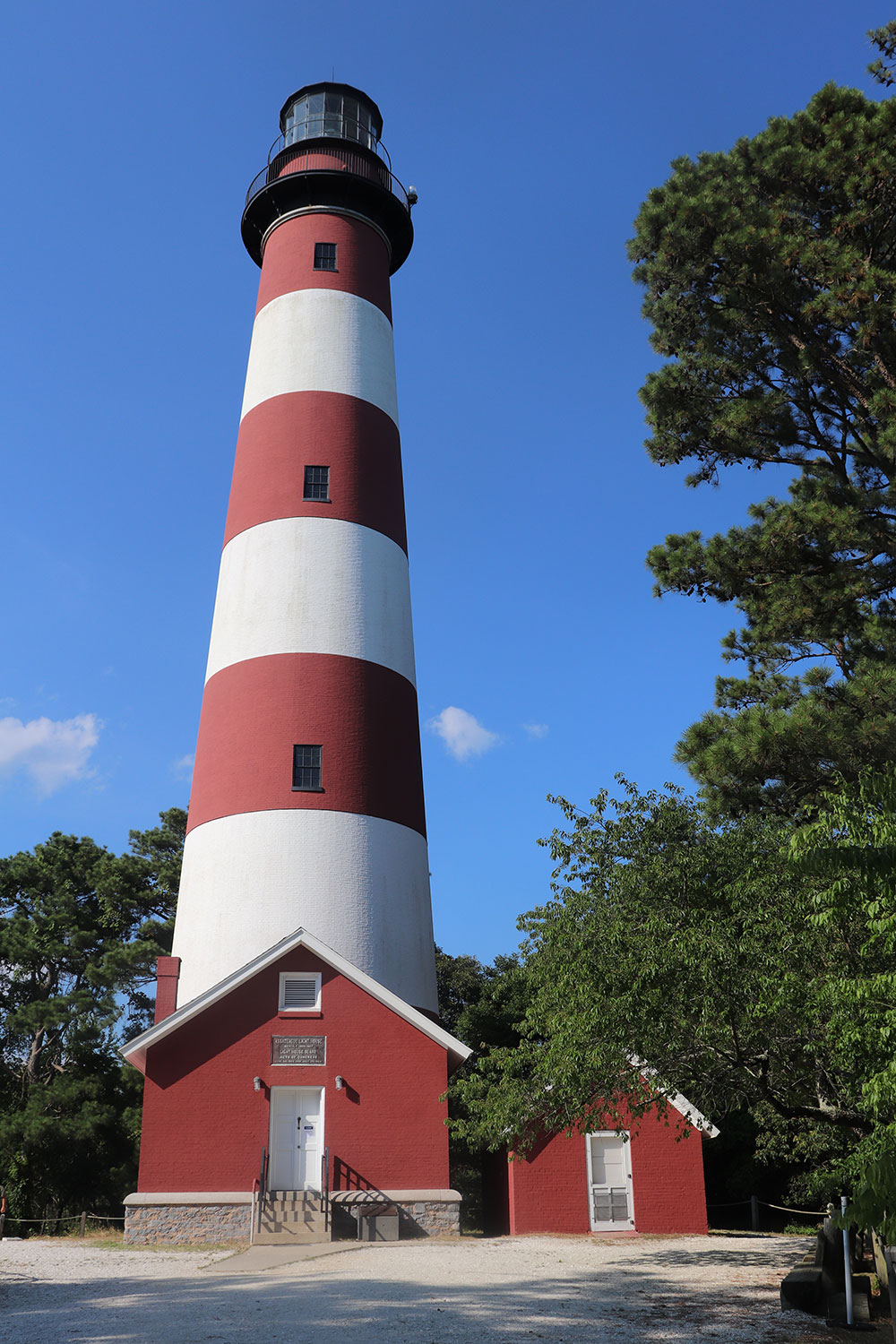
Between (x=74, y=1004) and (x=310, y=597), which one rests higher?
(x=310, y=597)

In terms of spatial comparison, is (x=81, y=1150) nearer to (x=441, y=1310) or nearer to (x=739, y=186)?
(x=441, y=1310)

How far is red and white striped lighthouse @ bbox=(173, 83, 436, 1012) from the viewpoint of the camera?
18.3 meters

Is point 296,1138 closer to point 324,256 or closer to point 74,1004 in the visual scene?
point 74,1004

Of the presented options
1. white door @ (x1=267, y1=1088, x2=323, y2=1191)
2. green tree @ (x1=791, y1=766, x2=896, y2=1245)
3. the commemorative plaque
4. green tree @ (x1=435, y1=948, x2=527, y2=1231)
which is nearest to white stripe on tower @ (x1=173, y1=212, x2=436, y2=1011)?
the commemorative plaque

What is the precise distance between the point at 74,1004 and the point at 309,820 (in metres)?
12.6

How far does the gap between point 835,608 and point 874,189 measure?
5.43m

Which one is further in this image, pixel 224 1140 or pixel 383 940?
pixel 383 940

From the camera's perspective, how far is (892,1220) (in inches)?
271

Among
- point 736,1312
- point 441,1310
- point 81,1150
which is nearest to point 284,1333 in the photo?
point 441,1310

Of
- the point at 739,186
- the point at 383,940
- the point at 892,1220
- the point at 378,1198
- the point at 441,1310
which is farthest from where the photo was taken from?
the point at 383,940

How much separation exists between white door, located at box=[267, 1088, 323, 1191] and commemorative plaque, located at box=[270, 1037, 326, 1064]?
421mm

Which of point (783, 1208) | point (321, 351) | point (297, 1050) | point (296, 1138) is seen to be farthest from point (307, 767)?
point (783, 1208)

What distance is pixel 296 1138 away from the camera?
54.0 ft

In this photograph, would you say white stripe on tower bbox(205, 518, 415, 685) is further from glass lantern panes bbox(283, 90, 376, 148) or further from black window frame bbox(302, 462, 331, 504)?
glass lantern panes bbox(283, 90, 376, 148)
